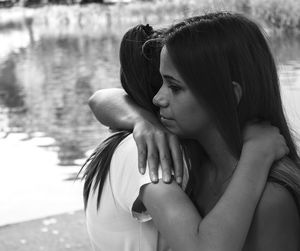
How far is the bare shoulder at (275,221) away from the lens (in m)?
1.04

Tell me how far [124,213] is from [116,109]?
32 centimetres

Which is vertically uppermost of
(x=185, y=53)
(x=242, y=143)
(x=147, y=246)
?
(x=185, y=53)

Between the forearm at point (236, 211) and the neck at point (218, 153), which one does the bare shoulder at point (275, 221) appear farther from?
the neck at point (218, 153)

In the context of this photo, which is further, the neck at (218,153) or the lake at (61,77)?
the lake at (61,77)

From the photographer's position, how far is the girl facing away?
1.04 m

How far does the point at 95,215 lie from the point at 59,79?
514 centimetres

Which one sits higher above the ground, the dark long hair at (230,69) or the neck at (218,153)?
the dark long hair at (230,69)

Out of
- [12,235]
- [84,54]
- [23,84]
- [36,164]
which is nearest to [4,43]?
[84,54]

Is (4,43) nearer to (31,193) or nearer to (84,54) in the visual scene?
(84,54)

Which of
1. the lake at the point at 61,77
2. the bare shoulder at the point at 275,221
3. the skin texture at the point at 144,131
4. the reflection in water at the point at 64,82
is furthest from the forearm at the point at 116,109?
the reflection in water at the point at 64,82

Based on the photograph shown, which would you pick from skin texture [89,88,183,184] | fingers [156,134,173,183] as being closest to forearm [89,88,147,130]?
skin texture [89,88,183,184]

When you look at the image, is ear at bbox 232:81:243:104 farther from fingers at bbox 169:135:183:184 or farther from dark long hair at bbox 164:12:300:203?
fingers at bbox 169:135:183:184

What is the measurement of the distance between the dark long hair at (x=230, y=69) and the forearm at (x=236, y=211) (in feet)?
0.13

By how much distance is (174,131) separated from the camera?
1.15m
